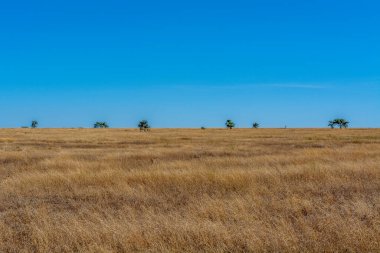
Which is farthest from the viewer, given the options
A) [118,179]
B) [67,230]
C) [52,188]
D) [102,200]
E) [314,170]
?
[314,170]

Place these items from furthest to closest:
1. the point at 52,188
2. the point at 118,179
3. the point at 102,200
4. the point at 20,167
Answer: the point at 20,167 < the point at 118,179 < the point at 52,188 < the point at 102,200

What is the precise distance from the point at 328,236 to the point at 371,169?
10799 millimetres

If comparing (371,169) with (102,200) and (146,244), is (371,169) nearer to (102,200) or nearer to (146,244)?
(102,200)

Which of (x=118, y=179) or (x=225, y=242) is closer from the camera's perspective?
(x=225, y=242)

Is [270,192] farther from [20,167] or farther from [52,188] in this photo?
[20,167]

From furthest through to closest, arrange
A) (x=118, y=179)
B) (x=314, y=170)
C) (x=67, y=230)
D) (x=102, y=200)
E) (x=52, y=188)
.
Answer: (x=314, y=170) → (x=118, y=179) → (x=52, y=188) → (x=102, y=200) → (x=67, y=230)

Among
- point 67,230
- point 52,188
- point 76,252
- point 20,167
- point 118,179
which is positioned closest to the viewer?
point 76,252

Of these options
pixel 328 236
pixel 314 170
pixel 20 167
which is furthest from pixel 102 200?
pixel 20 167

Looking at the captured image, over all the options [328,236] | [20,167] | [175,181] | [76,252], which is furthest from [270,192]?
[20,167]

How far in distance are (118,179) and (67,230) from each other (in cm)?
725

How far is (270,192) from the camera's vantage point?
12.2 meters

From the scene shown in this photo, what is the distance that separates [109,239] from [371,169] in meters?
13.2

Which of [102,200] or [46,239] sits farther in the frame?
[102,200]

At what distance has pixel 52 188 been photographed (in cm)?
1377
